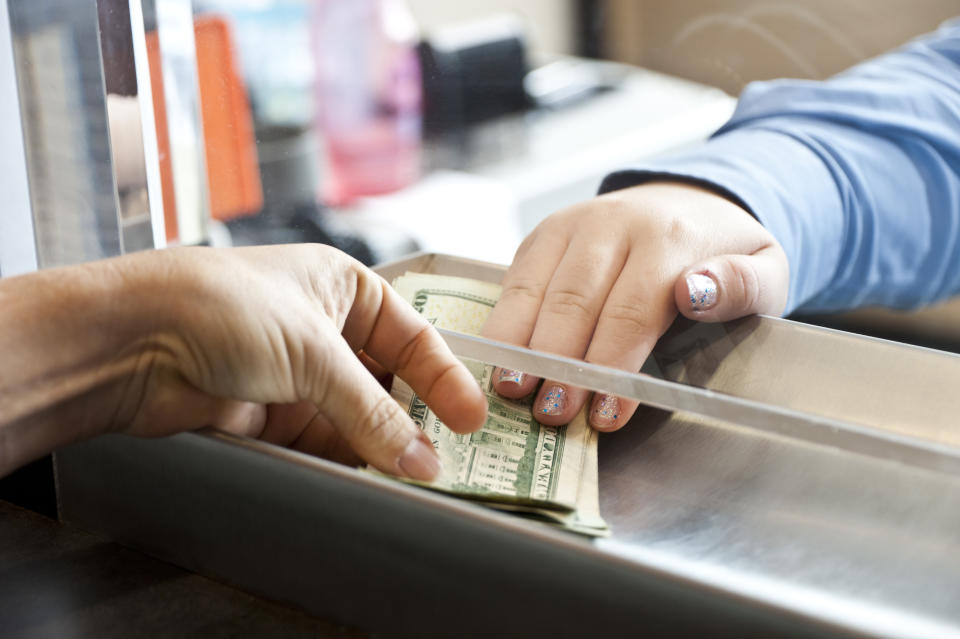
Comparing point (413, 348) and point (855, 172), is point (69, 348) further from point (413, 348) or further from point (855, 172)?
point (855, 172)

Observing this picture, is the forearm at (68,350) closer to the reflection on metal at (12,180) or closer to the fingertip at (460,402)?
the fingertip at (460,402)

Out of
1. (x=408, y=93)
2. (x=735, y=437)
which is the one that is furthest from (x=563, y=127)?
(x=735, y=437)

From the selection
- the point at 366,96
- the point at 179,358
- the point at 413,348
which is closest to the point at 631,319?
the point at 413,348

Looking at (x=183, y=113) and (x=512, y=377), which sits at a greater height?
(x=183, y=113)

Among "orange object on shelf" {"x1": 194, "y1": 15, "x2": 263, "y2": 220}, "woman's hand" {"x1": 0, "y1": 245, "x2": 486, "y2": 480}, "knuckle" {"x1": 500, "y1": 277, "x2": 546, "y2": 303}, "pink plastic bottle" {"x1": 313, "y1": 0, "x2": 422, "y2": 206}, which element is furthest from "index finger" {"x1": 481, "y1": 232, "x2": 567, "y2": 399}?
"pink plastic bottle" {"x1": 313, "y1": 0, "x2": 422, "y2": 206}

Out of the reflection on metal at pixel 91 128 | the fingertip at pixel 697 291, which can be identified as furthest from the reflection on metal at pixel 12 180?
the fingertip at pixel 697 291

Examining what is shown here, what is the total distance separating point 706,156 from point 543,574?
418 millimetres

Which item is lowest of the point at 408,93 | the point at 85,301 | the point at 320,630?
the point at 320,630

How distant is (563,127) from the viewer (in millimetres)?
1196

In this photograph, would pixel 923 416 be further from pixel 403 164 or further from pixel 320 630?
pixel 403 164

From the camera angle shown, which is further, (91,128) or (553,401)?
(91,128)

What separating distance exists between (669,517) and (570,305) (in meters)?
0.15

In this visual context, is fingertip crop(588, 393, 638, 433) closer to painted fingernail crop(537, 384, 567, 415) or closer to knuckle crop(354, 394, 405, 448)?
painted fingernail crop(537, 384, 567, 415)

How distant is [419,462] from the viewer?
423 mm
